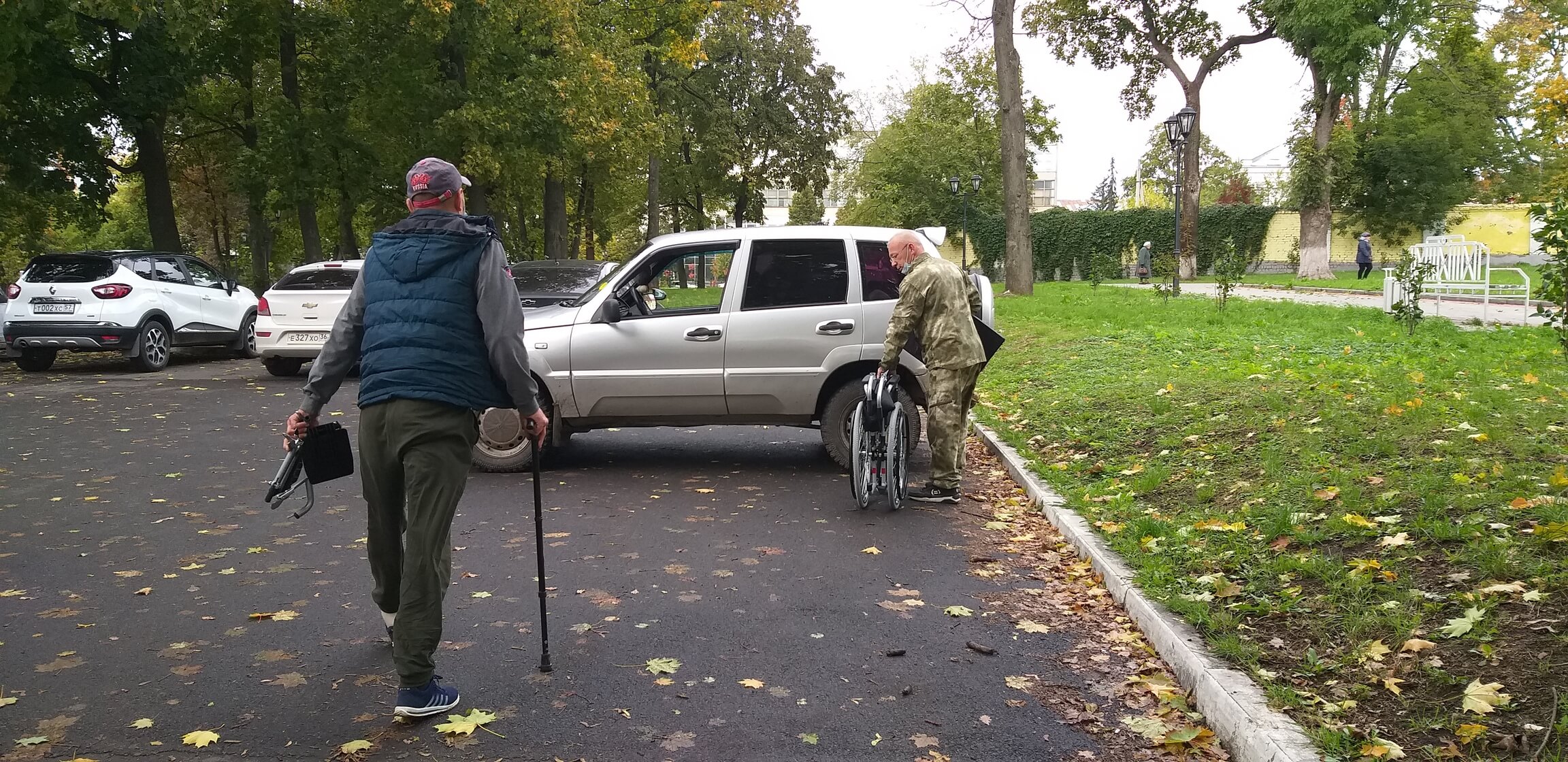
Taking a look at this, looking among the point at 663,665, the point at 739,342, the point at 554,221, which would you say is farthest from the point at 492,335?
the point at 554,221

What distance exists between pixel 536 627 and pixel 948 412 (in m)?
3.42

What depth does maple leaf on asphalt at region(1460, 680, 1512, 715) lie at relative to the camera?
3.64 metres

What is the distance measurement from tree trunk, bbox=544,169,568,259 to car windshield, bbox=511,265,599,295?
15.5 meters

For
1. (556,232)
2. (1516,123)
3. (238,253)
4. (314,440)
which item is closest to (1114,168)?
(1516,123)

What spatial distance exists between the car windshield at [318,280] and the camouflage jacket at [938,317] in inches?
411

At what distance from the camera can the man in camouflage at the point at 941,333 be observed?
301 inches

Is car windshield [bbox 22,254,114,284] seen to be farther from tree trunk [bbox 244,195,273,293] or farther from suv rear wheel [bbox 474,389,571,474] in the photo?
tree trunk [bbox 244,195,273,293]

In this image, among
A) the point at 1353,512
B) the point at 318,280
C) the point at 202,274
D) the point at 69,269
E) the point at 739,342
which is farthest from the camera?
the point at 202,274

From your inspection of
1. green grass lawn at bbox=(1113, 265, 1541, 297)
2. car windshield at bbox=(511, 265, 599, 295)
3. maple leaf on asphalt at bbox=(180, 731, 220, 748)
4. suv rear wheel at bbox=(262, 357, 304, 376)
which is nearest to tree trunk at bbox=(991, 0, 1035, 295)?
green grass lawn at bbox=(1113, 265, 1541, 297)

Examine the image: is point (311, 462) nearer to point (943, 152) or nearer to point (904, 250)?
point (904, 250)

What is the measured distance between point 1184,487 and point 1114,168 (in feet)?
420

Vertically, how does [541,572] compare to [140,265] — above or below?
below

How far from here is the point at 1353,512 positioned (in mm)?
5887

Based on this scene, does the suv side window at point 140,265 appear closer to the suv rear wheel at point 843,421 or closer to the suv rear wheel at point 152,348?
the suv rear wheel at point 152,348
